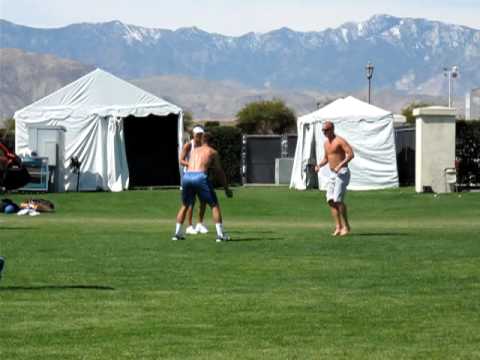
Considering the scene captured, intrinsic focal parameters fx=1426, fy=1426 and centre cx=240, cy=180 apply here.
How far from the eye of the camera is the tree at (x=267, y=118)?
367 feet

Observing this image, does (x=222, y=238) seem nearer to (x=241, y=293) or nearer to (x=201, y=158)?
(x=201, y=158)

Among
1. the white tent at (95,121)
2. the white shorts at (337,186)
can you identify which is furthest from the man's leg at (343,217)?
the white tent at (95,121)

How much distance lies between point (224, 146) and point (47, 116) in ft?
26.2

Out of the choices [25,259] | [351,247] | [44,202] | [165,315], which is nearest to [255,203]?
[44,202]

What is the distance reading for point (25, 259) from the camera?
698 inches

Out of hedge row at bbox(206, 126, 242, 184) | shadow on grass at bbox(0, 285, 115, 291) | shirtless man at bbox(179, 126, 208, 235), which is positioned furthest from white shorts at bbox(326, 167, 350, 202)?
hedge row at bbox(206, 126, 242, 184)

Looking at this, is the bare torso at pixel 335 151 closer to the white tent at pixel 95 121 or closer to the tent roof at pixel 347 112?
the tent roof at pixel 347 112

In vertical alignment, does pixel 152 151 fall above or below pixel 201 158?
above

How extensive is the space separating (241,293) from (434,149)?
26.0 meters

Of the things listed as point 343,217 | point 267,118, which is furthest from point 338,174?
point 267,118

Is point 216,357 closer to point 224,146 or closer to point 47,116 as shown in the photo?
point 47,116

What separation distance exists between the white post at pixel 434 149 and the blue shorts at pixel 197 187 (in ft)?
60.0

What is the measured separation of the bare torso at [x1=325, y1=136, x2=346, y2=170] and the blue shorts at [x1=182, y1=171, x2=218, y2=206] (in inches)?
90.7

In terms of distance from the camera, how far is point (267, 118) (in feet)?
380
